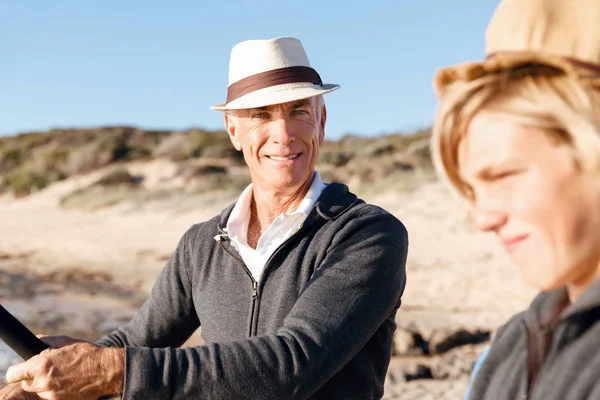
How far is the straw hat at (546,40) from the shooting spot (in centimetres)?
98

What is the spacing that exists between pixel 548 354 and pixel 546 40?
16.6 inches

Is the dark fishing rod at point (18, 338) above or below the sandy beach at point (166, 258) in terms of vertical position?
above

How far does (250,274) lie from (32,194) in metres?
23.0

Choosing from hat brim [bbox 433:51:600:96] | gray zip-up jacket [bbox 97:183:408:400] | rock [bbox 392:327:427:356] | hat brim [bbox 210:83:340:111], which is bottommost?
rock [bbox 392:327:427:356]

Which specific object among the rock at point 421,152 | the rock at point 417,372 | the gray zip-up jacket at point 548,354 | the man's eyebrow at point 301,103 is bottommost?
the rock at point 421,152

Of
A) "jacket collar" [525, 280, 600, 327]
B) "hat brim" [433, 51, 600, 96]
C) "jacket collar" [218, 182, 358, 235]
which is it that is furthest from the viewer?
"jacket collar" [218, 182, 358, 235]

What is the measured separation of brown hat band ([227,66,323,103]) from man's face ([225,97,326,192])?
6 centimetres

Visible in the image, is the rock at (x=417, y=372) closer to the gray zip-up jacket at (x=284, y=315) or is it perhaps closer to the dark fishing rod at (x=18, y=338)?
the gray zip-up jacket at (x=284, y=315)

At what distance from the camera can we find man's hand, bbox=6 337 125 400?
1734 millimetres

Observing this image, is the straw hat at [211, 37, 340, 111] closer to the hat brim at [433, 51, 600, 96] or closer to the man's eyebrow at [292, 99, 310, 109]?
the man's eyebrow at [292, 99, 310, 109]

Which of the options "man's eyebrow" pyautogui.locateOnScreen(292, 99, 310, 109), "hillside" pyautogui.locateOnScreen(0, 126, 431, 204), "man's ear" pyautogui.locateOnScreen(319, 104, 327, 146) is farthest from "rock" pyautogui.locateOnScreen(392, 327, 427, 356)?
"hillside" pyautogui.locateOnScreen(0, 126, 431, 204)

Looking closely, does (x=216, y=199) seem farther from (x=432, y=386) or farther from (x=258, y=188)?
(x=258, y=188)

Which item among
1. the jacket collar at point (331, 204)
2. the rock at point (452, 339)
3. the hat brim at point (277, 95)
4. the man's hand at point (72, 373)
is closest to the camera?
the man's hand at point (72, 373)

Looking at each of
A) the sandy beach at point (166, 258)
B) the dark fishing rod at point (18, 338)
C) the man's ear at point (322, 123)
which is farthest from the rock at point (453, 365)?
the dark fishing rod at point (18, 338)
